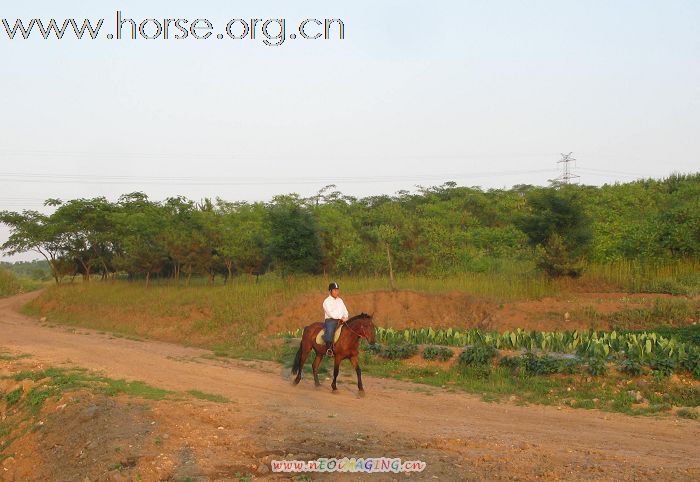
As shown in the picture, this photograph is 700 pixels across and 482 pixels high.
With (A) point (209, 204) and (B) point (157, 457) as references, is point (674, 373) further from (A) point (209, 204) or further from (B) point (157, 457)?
(A) point (209, 204)

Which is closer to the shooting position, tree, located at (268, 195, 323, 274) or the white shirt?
the white shirt

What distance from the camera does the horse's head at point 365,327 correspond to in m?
13.3

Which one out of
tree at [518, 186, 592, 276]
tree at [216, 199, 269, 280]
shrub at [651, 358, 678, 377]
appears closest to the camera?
shrub at [651, 358, 678, 377]

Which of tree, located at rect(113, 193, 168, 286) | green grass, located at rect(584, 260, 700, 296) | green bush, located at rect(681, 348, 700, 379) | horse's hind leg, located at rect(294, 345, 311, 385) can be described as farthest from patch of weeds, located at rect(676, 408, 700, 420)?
tree, located at rect(113, 193, 168, 286)

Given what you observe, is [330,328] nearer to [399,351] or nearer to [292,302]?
[399,351]

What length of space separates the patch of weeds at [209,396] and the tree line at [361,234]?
43.2 ft

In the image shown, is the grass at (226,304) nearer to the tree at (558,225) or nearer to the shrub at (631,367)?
the tree at (558,225)

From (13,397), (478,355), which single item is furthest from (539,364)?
→ (13,397)

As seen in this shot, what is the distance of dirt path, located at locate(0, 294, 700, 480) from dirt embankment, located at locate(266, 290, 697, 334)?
24.4ft

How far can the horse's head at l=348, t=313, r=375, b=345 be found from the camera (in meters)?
13.3

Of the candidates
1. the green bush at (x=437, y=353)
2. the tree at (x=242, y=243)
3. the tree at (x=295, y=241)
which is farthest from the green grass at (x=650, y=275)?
the tree at (x=242, y=243)

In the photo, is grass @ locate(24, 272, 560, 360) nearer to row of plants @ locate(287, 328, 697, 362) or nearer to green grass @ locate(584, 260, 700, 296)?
green grass @ locate(584, 260, 700, 296)

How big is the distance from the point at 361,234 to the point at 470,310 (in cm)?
1304

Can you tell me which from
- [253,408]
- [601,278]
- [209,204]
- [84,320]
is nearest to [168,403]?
[253,408]
